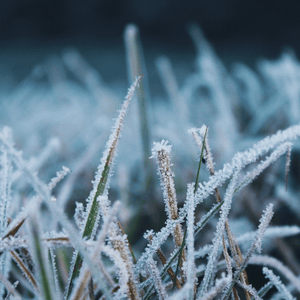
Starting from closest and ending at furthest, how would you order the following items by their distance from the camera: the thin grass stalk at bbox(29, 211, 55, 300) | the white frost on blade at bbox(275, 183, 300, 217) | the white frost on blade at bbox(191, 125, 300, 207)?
the thin grass stalk at bbox(29, 211, 55, 300) → the white frost on blade at bbox(191, 125, 300, 207) → the white frost on blade at bbox(275, 183, 300, 217)

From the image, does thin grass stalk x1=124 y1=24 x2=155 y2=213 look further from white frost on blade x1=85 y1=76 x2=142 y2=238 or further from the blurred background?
the blurred background

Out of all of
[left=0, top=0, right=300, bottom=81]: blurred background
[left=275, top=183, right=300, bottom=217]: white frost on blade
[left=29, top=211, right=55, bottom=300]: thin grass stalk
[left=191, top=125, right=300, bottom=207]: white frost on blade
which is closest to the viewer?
[left=29, top=211, right=55, bottom=300]: thin grass stalk

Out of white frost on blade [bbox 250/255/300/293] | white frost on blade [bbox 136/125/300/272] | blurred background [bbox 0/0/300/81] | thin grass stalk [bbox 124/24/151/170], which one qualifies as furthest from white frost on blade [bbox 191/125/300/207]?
blurred background [bbox 0/0/300/81]

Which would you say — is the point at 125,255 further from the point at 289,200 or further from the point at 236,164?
the point at 289,200

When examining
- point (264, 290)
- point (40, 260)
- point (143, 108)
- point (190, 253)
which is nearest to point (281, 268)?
point (264, 290)

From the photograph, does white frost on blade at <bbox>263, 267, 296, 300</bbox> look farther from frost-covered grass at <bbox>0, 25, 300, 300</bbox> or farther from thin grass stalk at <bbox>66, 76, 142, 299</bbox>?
thin grass stalk at <bbox>66, 76, 142, 299</bbox>

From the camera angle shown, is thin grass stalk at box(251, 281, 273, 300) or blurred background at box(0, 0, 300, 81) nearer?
thin grass stalk at box(251, 281, 273, 300)

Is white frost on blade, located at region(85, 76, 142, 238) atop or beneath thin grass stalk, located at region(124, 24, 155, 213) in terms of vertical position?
beneath

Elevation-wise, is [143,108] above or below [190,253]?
above

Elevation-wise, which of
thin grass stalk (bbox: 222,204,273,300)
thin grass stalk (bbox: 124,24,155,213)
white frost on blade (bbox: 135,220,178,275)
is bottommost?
thin grass stalk (bbox: 222,204,273,300)
